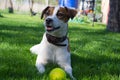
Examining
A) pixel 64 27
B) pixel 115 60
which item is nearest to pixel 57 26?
pixel 64 27

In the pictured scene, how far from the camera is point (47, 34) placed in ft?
16.7

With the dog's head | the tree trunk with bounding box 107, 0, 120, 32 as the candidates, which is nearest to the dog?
the dog's head

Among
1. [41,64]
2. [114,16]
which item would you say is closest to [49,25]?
[41,64]

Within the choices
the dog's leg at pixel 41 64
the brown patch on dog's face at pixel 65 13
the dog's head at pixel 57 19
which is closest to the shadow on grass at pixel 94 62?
the dog's leg at pixel 41 64

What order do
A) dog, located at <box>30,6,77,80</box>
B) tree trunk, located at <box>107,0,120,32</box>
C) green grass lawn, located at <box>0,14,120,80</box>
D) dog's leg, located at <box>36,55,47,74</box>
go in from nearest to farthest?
green grass lawn, located at <box>0,14,120,80</box> → dog's leg, located at <box>36,55,47,74</box> → dog, located at <box>30,6,77,80</box> → tree trunk, located at <box>107,0,120,32</box>

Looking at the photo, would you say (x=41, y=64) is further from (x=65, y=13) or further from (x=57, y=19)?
(x=65, y=13)

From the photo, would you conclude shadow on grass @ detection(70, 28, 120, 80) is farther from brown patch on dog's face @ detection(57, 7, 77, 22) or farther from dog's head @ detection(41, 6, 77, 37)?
brown patch on dog's face @ detection(57, 7, 77, 22)

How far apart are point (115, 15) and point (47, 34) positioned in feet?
33.1

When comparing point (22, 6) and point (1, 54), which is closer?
point (1, 54)

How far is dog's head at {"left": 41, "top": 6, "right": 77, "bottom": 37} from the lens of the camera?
15.9 ft

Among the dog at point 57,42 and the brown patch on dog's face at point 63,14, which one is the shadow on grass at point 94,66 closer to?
the dog at point 57,42

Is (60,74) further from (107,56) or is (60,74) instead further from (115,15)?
(115,15)

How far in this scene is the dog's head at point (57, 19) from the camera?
15.9ft

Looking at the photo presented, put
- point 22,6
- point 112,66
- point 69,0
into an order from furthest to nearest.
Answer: point 22,6, point 69,0, point 112,66
